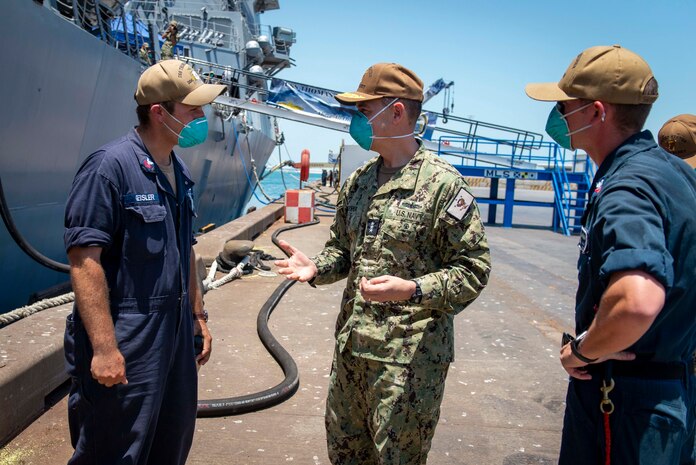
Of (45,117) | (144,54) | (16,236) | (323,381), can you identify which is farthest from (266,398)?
(144,54)

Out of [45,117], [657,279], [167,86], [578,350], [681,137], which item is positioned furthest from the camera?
[45,117]

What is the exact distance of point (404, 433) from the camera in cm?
212

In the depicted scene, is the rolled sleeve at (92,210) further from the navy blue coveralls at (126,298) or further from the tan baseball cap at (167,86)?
the tan baseball cap at (167,86)

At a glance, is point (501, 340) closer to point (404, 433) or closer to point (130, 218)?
point (404, 433)

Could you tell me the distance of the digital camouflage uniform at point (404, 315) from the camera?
2.12 m

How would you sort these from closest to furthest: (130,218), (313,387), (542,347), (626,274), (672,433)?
(626,274)
(672,433)
(130,218)
(313,387)
(542,347)

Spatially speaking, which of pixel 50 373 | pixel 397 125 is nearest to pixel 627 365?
pixel 397 125

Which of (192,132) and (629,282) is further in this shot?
(192,132)

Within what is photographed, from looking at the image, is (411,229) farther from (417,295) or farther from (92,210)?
(92,210)

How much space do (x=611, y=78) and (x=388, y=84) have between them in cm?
85

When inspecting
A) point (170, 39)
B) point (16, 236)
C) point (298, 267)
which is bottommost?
point (16, 236)

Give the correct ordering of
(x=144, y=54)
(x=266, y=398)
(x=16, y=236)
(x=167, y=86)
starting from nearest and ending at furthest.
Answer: (x=167, y=86), (x=266, y=398), (x=16, y=236), (x=144, y=54)

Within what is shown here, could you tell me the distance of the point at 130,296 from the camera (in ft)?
6.84

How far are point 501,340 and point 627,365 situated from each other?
378 cm
